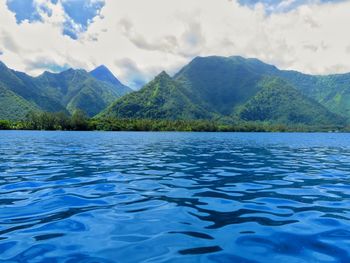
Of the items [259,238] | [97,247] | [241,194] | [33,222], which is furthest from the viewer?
[241,194]

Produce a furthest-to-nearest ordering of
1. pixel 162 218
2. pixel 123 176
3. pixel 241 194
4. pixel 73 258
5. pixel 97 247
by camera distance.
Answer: pixel 123 176, pixel 241 194, pixel 162 218, pixel 97 247, pixel 73 258

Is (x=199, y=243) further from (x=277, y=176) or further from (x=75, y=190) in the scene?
(x=277, y=176)

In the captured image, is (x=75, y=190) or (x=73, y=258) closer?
(x=73, y=258)

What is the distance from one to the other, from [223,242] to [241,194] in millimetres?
6913

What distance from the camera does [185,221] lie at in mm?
10781

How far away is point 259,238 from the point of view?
30.1 feet

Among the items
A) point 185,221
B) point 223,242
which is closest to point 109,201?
point 185,221

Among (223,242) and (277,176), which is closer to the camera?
(223,242)

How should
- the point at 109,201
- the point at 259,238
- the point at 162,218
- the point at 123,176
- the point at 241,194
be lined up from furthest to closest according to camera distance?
the point at 123,176 < the point at 241,194 < the point at 109,201 < the point at 162,218 < the point at 259,238

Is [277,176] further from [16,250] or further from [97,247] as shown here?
[16,250]

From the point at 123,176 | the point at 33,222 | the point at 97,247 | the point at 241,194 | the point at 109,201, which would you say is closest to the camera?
the point at 97,247

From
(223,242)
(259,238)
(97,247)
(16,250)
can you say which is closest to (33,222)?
(16,250)

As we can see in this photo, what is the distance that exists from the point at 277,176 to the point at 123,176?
36.2ft

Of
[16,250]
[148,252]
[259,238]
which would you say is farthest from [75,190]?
[259,238]
